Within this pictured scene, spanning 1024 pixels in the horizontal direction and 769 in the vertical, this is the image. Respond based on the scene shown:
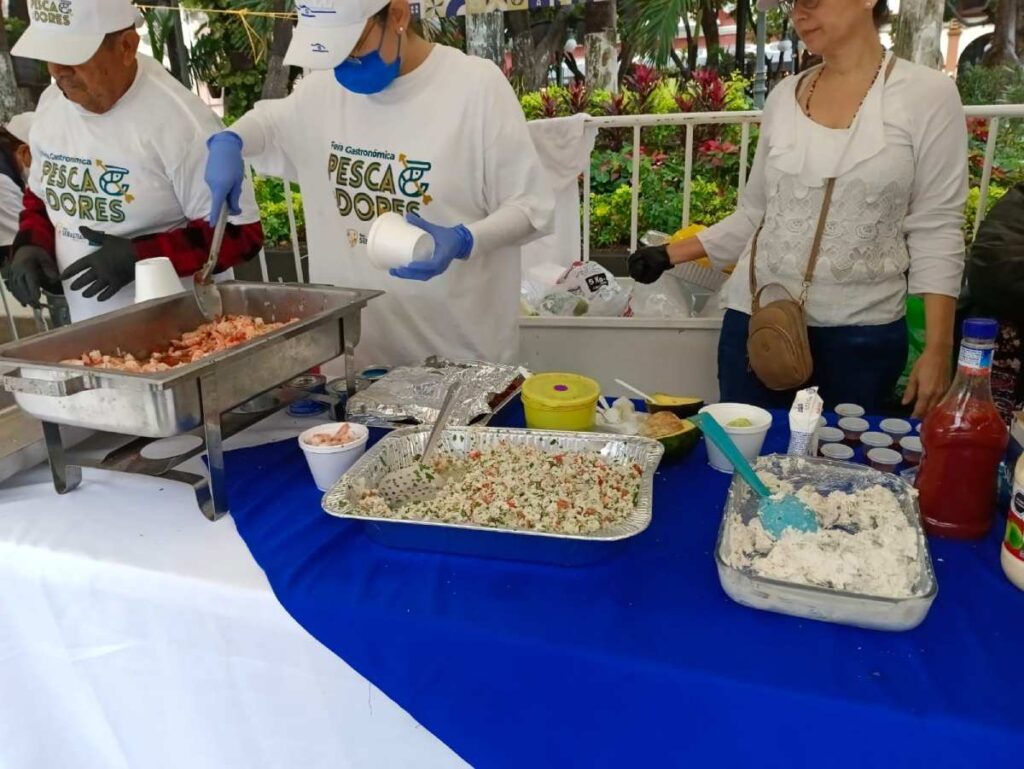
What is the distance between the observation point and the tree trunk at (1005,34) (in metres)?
6.40

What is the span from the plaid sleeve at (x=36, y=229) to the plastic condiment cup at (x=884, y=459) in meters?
1.91

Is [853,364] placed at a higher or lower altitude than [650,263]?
lower

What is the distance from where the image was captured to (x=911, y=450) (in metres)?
1.14

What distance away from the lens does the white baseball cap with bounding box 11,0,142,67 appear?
5.03 feet

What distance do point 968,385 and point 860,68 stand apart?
84 centimetres

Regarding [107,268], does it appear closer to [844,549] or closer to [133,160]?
[133,160]

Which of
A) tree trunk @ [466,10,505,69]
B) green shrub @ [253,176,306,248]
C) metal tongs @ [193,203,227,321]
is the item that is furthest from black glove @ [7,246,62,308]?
tree trunk @ [466,10,505,69]

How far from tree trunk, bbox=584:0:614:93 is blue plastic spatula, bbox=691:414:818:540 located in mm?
5815

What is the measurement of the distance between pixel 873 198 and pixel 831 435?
1.76 feet

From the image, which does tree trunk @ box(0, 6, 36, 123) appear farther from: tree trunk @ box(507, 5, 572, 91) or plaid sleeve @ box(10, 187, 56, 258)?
tree trunk @ box(507, 5, 572, 91)

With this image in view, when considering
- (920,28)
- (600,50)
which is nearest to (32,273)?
(920,28)

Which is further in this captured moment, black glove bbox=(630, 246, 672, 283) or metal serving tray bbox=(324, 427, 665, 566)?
black glove bbox=(630, 246, 672, 283)

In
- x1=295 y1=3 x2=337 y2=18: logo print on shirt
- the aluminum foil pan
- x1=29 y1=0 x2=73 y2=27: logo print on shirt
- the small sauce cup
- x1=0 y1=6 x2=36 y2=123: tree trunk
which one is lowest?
the small sauce cup

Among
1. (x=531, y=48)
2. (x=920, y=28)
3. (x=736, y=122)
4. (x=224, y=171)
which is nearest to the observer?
(x=224, y=171)
